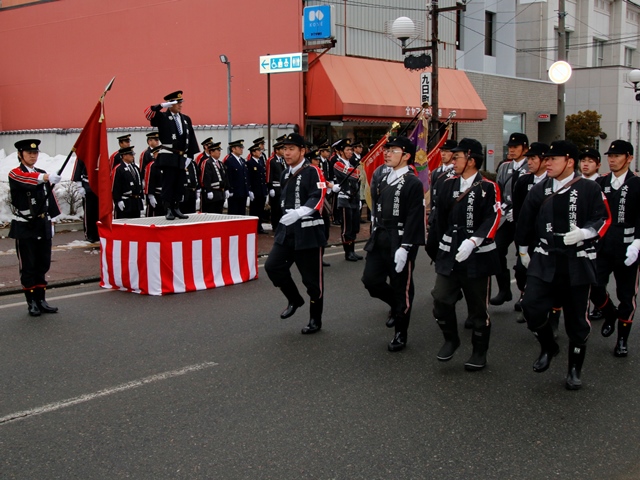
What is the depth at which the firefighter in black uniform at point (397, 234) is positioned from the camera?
6.28m

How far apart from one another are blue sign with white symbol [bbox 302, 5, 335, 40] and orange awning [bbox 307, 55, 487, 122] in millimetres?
1072

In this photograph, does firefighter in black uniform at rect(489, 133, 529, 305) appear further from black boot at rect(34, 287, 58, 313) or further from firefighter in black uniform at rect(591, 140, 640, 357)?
black boot at rect(34, 287, 58, 313)

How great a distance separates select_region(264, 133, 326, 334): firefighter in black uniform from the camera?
702 centimetres

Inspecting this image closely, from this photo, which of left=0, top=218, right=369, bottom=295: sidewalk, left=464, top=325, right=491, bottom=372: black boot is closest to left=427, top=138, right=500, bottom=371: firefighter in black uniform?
left=464, top=325, right=491, bottom=372: black boot

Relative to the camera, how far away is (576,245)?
5.35m

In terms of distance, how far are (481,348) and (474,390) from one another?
0.55 meters

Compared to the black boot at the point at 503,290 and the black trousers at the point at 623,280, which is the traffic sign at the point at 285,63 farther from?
the black trousers at the point at 623,280

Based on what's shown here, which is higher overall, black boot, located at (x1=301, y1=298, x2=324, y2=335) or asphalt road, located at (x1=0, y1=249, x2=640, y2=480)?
black boot, located at (x1=301, y1=298, x2=324, y2=335)

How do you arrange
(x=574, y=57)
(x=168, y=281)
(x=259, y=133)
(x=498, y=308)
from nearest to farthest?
(x=498, y=308)
(x=168, y=281)
(x=259, y=133)
(x=574, y=57)

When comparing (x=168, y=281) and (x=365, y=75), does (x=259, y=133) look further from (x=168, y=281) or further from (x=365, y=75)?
(x=168, y=281)

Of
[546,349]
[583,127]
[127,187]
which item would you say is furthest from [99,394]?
[583,127]

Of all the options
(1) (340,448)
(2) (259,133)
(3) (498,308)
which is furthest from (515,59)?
(1) (340,448)

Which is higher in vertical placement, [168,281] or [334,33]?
[334,33]

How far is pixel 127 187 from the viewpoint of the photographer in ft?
43.1
